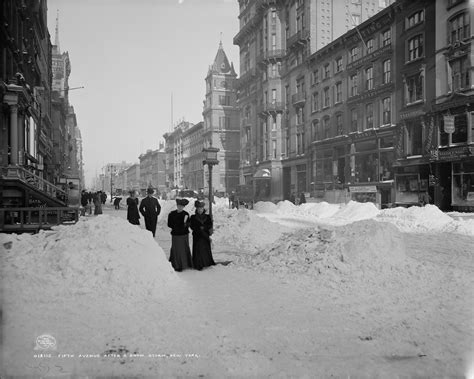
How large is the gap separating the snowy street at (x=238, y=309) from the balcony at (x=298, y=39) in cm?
3616

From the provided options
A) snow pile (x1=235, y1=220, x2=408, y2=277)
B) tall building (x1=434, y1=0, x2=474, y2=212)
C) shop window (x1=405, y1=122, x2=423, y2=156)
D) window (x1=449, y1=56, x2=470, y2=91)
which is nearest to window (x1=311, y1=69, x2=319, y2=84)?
shop window (x1=405, y1=122, x2=423, y2=156)

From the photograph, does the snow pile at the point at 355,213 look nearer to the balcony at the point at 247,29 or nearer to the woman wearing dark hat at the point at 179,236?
the woman wearing dark hat at the point at 179,236

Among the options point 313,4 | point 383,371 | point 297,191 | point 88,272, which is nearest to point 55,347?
point 88,272

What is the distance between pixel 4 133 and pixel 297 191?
104 feet

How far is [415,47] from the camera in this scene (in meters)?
27.3

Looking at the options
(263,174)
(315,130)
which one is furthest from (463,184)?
(263,174)

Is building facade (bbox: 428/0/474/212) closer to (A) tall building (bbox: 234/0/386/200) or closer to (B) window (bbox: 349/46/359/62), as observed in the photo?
(B) window (bbox: 349/46/359/62)

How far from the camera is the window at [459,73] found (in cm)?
2264

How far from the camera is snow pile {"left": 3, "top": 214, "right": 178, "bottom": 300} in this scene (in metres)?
5.40

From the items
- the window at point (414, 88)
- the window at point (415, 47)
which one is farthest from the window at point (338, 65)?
the window at point (414, 88)

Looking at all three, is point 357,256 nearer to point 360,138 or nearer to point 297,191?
point 360,138

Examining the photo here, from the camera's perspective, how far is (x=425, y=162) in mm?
25781

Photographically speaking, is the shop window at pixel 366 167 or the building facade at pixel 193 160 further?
the building facade at pixel 193 160

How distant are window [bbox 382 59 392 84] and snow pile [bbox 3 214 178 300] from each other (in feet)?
96.0
